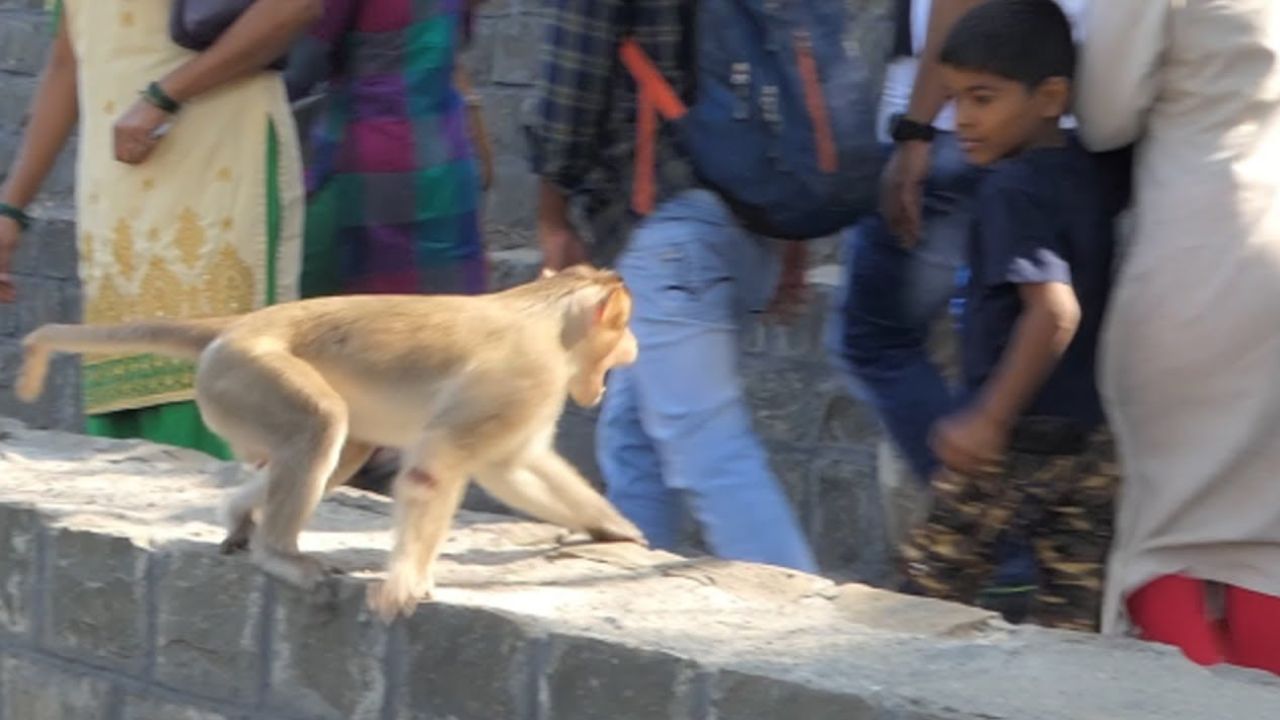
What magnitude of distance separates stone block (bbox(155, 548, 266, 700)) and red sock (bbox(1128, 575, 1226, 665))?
1.35 meters

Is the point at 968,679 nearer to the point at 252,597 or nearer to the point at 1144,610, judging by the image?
the point at 1144,610

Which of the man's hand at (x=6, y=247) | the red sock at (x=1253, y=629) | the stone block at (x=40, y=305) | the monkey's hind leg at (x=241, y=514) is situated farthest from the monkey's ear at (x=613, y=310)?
the stone block at (x=40, y=305)

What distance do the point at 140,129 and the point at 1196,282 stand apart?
197cm

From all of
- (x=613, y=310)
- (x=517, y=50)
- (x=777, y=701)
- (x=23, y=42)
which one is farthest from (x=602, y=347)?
(x=23, y=42)

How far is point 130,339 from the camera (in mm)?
3699

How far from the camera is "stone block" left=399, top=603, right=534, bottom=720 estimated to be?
3.25 meters

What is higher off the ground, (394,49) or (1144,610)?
(394,49)

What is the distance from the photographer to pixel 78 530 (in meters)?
3.79

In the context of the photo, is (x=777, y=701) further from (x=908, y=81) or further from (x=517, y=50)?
(x=517, y=50)

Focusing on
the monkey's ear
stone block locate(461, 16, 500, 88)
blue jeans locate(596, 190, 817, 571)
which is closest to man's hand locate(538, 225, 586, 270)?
blue jeans locate(596, 190, 817, 571)

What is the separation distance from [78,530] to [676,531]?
1.18 meters

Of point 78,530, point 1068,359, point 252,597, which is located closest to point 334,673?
point 252,597

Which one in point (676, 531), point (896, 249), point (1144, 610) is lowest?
point (676, 531)

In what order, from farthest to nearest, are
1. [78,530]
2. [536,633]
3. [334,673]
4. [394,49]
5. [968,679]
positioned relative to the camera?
1. [394,49]
2. [78,530]
3. [334,673]
4. [536,633]
5. [968,679]
